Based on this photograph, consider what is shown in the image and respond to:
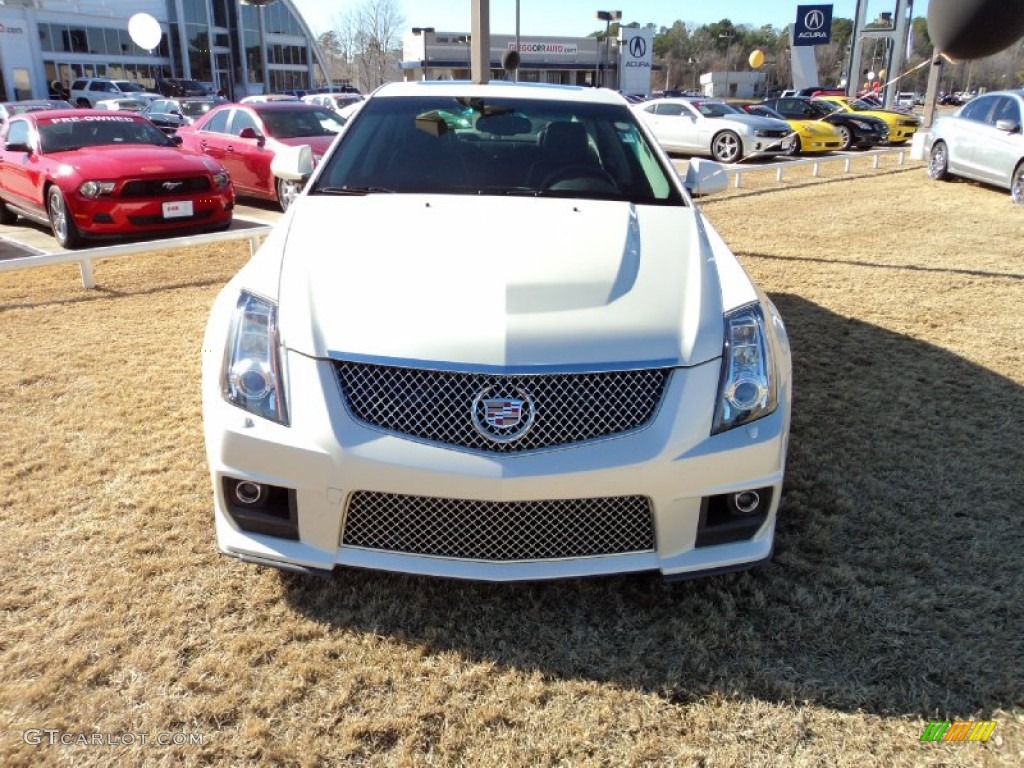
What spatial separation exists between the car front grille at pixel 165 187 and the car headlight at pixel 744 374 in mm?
7438

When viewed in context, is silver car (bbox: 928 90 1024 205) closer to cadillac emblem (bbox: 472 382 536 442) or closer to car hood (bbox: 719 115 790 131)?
car hood (bbox: 719 115 790 131)

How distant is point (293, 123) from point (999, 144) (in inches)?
413

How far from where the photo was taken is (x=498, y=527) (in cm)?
244

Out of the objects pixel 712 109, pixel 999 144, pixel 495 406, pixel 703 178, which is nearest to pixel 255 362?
pixel 495 406

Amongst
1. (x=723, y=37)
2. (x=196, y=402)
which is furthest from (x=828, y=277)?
(x=723, y=37)

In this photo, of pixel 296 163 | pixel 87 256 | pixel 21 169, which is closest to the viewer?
pixel 296 163

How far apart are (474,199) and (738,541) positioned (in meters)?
1.77

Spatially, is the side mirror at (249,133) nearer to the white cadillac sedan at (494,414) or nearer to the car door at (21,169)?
the car door at (21,169)

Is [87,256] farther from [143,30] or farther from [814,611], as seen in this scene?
[143,30]

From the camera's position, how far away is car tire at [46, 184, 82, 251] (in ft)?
26.8

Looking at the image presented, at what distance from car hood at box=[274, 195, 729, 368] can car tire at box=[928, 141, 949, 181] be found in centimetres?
1294

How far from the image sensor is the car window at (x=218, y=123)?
38.0 ft

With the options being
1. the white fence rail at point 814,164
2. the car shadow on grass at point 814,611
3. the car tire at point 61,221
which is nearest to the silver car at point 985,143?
the white fence rail at point 814,164

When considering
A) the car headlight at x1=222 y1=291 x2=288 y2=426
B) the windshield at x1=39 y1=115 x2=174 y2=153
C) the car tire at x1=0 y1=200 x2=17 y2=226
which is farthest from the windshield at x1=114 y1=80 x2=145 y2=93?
the car headlight at x1=222 y1=291 x2=288 y2=426
